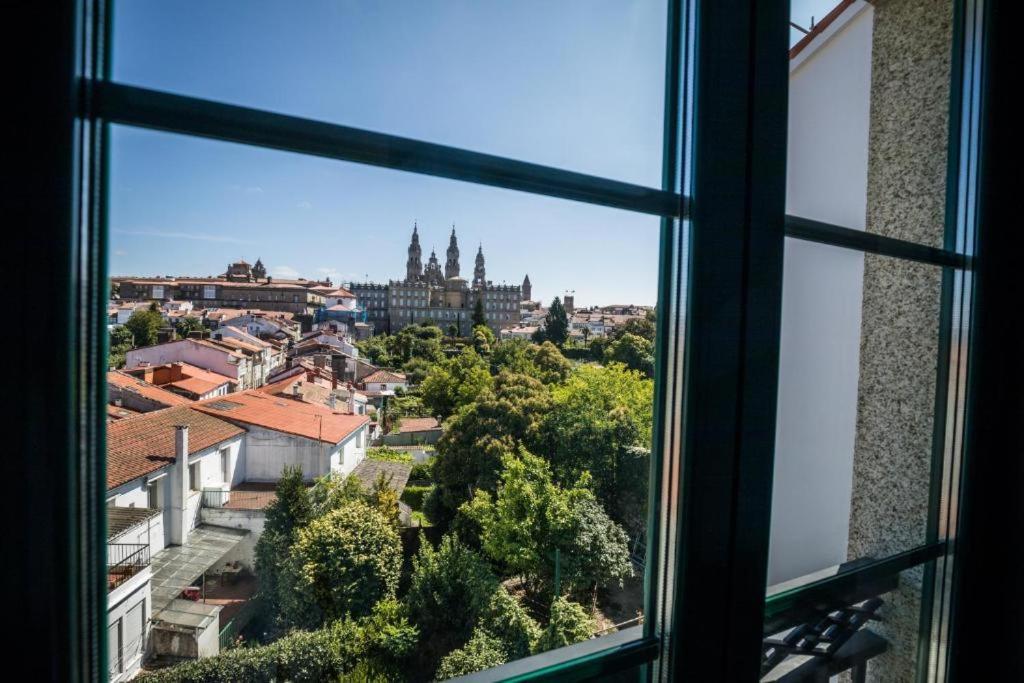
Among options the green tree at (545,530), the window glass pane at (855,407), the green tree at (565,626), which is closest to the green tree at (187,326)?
the green tree at (545,530)

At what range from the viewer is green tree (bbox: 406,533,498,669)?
92 cm

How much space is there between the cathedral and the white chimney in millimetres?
345

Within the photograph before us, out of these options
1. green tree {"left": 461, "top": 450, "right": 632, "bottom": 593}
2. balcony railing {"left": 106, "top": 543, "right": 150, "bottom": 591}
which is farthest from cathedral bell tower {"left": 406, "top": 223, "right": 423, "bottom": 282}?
balcony railing {"left": 106, "top": 543, "right": 150, "bottom": 591}

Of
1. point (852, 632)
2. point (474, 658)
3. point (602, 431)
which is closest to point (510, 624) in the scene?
point (474, 658)

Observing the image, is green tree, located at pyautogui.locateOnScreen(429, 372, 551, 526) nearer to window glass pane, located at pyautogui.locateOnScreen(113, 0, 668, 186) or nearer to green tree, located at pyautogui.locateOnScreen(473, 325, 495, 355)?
green tree, located at pyautogui.locateOnScreen(473, 325, 495, 355)

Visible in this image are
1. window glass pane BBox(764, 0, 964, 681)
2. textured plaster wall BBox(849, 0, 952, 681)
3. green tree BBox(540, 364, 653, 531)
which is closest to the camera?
green tree BBox(540, 364, 653, 531)

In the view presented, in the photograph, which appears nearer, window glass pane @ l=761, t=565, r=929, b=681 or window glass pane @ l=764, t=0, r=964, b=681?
window glass pane @ l=761, t=565, r=929, b=681

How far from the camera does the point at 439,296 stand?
920mm

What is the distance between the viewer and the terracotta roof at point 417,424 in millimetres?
987

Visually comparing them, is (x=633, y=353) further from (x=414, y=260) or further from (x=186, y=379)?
(x=186, y=379)

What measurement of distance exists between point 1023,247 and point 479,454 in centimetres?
165

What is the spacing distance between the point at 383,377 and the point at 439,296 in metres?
0.22

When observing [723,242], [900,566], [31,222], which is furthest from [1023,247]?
[31,222]

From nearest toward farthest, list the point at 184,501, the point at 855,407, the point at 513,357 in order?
the point at 184,501 → the point at 513,357 → the point at 855,407
